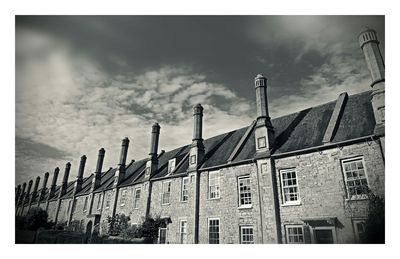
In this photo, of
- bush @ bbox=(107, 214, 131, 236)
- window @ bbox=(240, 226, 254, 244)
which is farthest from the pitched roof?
bush @ bbox=(107, 214, 131, 236)

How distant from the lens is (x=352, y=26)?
36.2 ft

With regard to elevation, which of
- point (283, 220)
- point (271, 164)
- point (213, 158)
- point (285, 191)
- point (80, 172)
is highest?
point (80, 172)

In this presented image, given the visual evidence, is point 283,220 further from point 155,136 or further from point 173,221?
point 155,136

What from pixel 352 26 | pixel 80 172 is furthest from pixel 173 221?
pixel 80 172

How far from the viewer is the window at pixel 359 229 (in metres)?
9.90

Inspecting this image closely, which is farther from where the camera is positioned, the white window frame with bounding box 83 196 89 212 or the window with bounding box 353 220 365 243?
the white window frame with bounding box 83 196 89 212

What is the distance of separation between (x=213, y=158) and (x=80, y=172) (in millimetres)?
24637

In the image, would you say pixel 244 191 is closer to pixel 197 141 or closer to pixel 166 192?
pixel 197 141

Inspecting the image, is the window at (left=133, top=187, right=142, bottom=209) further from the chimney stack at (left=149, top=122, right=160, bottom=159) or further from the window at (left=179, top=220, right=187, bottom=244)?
the window at (left=179, top=220, right=187, bottom=244)

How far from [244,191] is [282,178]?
2.39m

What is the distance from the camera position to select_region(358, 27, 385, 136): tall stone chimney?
1062cm

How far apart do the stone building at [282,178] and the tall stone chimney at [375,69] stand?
4 centimetres

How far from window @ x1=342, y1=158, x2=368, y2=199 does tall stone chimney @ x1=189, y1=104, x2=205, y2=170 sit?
30.0 ft

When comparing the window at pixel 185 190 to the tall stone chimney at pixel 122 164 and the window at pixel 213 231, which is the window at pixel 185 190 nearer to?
the window at pixel 213 231
